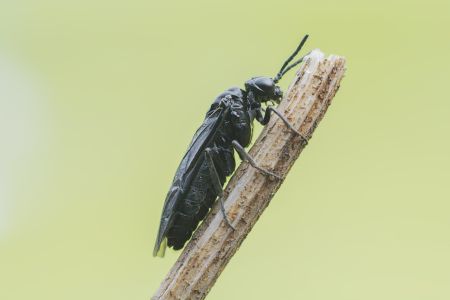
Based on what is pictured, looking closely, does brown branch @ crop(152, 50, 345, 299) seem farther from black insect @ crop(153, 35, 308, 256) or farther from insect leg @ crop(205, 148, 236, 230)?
black insect @ crop(153, 35, 308, 256)

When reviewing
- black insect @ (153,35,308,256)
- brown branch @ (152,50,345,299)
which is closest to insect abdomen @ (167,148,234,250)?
black insect @ (153,35,308,256)

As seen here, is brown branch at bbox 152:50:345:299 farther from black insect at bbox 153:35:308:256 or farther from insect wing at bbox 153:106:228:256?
insect wing at bbox 153:106:228:256

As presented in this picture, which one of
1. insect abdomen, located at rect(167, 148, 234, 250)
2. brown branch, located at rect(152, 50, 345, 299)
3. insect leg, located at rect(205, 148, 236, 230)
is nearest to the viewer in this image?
brown branch, located at rect(152, 50, 345, 299)

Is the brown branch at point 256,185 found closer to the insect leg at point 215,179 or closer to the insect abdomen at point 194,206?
the insect leg at point 215,179

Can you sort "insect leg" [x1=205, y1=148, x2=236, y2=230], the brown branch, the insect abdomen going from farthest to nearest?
the insect abdomen < "insect leg" [x1=205, y1=148, x2=236, y2=230] < the brown branch

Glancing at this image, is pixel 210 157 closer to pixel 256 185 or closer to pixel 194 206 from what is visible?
pixel 194 206

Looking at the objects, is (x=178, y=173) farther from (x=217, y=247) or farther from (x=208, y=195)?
(x=217, y=247)

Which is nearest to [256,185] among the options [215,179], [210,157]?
[215,179]

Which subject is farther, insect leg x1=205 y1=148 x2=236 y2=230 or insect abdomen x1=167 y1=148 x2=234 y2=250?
insect abdomen x1=167 y1=148 x2=234 y2=250

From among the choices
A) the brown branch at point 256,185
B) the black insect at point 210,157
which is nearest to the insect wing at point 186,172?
the black insect at point 210,157
